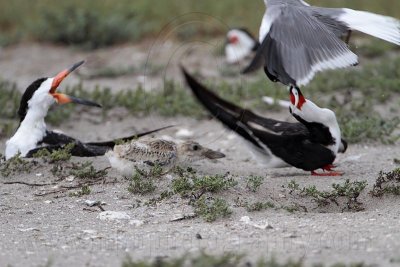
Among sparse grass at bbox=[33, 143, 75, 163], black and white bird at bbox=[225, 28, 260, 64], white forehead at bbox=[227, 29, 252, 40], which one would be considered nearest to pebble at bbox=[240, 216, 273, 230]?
sparse grass at bbox=[33, 143, 75, 163]

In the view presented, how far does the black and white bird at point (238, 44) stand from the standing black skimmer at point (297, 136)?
11.8 feet

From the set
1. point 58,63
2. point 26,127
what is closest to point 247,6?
point 58,63

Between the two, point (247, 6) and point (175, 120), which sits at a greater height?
point (247, 6)

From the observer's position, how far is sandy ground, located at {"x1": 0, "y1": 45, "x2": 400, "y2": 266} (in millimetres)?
3541

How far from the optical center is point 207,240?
12.3 ft

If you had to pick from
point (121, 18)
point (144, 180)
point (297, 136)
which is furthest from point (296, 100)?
point (121, 18)

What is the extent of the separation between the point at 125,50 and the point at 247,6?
1801 mm

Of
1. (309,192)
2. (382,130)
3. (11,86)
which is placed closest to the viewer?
(309,192)

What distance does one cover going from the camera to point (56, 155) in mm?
4934

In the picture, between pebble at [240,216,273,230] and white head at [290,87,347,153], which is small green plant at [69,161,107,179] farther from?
white head at [290,87,347,153]

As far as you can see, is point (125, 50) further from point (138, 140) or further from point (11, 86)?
point (138, 140)

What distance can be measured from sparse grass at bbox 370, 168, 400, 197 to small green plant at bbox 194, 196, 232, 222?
888mm

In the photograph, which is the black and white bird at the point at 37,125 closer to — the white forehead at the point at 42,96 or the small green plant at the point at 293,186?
the white forehead at the point at 42,96

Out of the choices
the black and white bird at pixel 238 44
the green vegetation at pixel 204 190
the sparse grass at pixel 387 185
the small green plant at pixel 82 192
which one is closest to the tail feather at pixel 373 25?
the sparse grass at pixel 387 185
